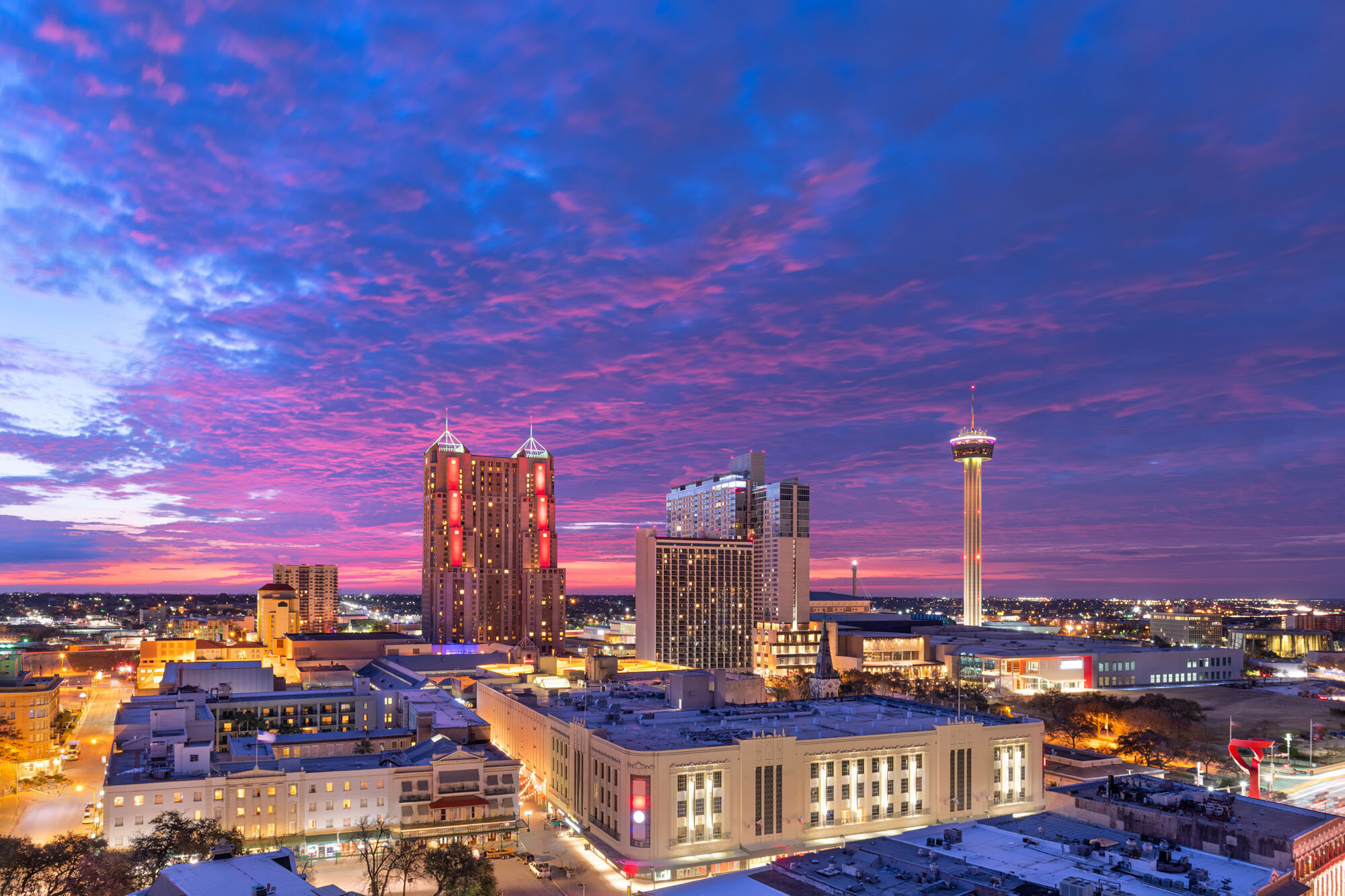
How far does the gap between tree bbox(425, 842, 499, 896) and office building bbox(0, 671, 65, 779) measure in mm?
80611

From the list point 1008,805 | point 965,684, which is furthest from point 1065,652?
point 1008,805

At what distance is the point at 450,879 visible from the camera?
211 feet

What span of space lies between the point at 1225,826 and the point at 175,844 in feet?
244

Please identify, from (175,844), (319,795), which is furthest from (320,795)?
(175,844)

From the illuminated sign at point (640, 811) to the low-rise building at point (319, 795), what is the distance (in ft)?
50.8

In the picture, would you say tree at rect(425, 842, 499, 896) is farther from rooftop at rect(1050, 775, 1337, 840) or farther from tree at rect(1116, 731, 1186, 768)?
tree at rect(1116, 731, 1186, 768)

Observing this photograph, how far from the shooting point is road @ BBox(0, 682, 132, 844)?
298 feet

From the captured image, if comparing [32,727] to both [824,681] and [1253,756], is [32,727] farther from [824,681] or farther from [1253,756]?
[1253,756]

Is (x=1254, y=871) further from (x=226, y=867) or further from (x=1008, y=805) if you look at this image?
(x=226, y=867)

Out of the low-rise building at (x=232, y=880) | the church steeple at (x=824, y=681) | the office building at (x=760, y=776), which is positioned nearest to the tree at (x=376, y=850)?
the low-rise building at (x=232, y=880)

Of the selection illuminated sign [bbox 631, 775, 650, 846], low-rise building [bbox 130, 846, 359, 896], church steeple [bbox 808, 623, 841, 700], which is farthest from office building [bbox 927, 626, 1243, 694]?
low-rise building [bbox 130, 846, 359, 896]

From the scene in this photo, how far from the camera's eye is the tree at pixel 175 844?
6575cm

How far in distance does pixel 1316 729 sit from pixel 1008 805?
80274 mm

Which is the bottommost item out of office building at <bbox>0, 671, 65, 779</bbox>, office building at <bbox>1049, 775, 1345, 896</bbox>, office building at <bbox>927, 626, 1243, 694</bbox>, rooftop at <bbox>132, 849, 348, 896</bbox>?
office building at <bbox>927, 626, 1243, 694</bbox>
